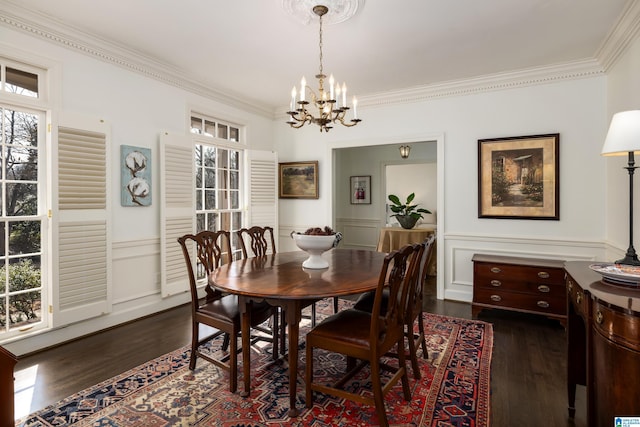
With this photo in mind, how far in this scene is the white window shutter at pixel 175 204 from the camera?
390 cm

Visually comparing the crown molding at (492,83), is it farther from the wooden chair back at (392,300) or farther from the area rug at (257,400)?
the area rug at (257,400)

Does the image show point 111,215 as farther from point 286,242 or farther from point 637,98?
point 637,98

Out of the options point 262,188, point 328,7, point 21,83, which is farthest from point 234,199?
point 328,7

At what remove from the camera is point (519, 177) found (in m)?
4.05

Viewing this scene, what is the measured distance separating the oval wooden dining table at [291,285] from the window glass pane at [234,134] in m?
2.68

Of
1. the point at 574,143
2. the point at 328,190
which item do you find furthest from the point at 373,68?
the point at 574,143

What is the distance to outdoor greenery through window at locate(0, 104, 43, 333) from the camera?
2.81 metres

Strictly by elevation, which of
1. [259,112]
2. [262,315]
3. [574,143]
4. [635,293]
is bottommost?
[262,315]

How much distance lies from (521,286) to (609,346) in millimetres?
2336

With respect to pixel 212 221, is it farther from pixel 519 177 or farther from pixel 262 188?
pixel 519 177

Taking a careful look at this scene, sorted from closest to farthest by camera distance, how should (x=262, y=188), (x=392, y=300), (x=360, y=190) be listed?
1. (x=392, y=300)
2. (x=262, y=188)
3. (x=360, y=190)

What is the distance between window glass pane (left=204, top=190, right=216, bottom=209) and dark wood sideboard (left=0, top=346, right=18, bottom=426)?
349 centimetres

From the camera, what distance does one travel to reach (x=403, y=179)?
28.1 feet

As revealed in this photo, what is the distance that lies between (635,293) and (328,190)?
13.4 ft
